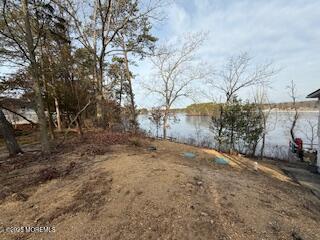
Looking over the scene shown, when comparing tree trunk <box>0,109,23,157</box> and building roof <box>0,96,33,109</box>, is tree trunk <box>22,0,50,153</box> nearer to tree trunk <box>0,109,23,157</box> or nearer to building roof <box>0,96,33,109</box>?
tree trunk <box>0,109,23,157</box>

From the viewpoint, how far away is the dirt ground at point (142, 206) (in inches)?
119

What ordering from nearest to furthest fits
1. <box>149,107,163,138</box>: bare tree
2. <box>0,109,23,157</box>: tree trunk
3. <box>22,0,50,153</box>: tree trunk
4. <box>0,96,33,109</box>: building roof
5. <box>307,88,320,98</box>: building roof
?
<box>22,0,50,153</box>: tree trunk → <box>0,109,23,157</box>: tree trunk → <box>307,88,320,98</box>: building roof → <box>0,96,33,109</box>: building roof → <box>149,107,163,138</box>: bare tree

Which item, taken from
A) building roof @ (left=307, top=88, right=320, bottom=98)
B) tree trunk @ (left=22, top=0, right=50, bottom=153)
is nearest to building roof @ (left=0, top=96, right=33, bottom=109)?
tree trunk @ (left=22, top=0, right=50, bottom=153)

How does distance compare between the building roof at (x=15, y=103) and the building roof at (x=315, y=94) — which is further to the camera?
the building roof at (x=15, y=103)

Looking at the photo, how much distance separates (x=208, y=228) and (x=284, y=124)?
23.0 meters

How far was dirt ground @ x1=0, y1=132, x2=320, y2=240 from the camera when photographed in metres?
3.02

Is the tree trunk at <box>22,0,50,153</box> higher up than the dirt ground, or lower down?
higher up

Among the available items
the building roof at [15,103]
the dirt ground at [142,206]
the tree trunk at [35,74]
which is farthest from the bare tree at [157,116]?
the dirt ground at [142,206]

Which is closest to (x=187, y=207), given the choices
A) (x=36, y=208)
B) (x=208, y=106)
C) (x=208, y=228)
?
(x=208, y=228)

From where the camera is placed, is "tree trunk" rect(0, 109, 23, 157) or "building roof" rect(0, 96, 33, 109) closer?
"tree trunk" rect(0, 109, 23, 157)

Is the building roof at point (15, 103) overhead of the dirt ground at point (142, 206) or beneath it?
overhead

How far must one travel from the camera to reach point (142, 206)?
3566 millimetres

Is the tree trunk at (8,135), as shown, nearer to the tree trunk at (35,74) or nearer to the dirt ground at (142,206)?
the tree trunk at (35,74)

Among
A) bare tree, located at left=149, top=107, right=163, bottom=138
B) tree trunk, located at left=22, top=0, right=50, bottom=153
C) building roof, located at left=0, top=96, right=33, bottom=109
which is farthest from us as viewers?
bare tree, located at left=149, top=107, right=163, bottom=138
